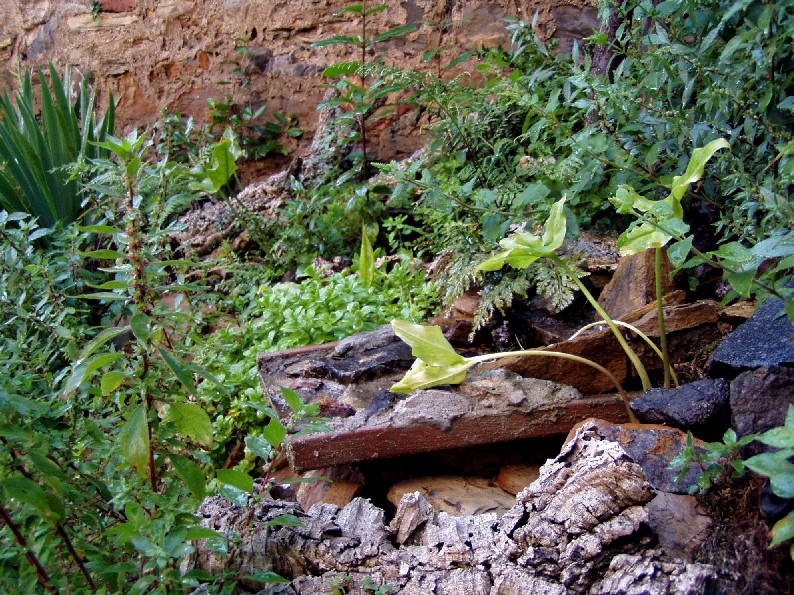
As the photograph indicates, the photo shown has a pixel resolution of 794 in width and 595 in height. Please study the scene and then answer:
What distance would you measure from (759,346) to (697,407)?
0.22 meters

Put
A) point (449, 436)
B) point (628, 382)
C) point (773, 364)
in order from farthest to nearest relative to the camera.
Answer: point (628, 382), point (449, 436), point (773, 364)

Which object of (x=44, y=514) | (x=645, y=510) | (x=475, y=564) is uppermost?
(x=44, y=514)

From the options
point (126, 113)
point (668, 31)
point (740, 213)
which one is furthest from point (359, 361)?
point (126, 113)

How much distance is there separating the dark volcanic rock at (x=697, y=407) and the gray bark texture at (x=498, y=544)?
259 millimetres

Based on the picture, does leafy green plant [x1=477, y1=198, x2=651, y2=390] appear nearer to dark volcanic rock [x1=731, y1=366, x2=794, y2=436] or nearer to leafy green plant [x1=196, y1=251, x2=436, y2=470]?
dark volcanic rock [x1=731, y1=366, x2=794, y2=436]

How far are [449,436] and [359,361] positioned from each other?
0.68m

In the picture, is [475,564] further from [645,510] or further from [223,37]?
[223,37]

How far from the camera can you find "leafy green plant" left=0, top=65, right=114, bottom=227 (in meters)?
4.79

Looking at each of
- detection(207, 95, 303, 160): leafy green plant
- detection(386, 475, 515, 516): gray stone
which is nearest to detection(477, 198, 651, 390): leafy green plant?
detection(386, 475, 515, 516): gray stone

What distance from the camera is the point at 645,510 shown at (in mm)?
1601

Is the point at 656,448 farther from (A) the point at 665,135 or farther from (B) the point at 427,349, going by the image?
(A) the point at 665,135

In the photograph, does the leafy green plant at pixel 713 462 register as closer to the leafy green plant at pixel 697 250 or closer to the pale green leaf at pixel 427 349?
the leafy green plant at pixel 697 250

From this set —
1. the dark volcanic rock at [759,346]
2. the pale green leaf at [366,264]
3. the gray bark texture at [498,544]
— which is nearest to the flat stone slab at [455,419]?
the gray bark texture at [498,544]

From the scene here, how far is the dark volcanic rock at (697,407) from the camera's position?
6.32ft
